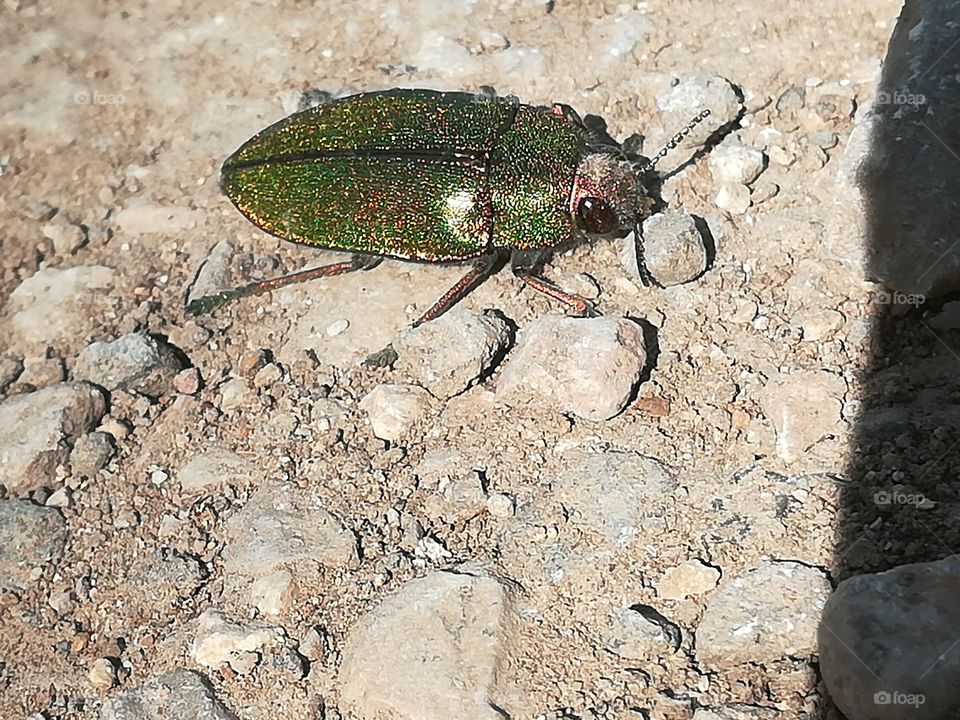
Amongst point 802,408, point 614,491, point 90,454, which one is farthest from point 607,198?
point 90,454

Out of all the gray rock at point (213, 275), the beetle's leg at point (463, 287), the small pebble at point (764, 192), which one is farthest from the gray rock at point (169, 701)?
the small pebble at point (764, 192)

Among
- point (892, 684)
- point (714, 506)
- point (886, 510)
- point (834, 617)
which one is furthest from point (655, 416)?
point (892, 684)

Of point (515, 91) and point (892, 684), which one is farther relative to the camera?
point (515, 91)

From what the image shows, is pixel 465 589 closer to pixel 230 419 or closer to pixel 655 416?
pixel 655 416

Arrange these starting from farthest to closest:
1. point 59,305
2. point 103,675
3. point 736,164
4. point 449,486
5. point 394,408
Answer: point 59,305 → point 736,164 → point 394,408 → point 449,486 → point 103,675

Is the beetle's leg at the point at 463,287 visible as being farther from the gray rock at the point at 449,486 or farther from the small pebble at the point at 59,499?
the small pebble at the point at 59,499

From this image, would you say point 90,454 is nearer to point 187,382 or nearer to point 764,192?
point 187,382

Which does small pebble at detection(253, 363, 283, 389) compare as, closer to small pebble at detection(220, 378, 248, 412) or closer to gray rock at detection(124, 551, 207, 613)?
small pebble at detection(220, 378, 248, 412)
